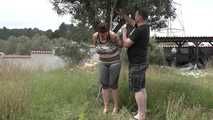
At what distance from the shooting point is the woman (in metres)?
7.62

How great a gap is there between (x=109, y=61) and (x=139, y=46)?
69 centimetres

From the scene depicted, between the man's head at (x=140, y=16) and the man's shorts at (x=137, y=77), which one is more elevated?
the man's head at (x=140, y=16)

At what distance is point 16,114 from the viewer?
7.05m

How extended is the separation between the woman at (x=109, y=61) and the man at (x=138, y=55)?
1.11ft

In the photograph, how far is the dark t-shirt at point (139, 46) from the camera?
7.19 m

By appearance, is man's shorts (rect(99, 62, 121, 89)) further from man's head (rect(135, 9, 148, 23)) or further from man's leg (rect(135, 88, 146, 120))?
man's head (rect(135, 9, 148, 23))

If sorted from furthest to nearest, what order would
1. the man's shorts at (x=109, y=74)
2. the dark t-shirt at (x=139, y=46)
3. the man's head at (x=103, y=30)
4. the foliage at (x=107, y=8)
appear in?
the foliage at (x=107, y=8) → the man's shorts at (x=109, y=74) → the man's head at (x=103, y=30) → the dark t-shirt at (x=139, y=46)

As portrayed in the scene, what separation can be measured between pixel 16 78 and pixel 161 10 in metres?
3.37

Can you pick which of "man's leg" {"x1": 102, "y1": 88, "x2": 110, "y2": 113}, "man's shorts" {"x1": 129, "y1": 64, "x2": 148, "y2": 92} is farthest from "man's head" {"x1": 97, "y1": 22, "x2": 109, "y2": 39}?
"man's leg" {"x1": 102, "y1": 88, "x2": 110, "y2": 113}

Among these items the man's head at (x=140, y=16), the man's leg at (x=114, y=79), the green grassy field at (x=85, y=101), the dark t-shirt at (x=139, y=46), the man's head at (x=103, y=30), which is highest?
the man's head at (x=140, y=16)

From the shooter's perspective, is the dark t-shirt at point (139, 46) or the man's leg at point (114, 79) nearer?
the dark t-shirt at point (139, 46)

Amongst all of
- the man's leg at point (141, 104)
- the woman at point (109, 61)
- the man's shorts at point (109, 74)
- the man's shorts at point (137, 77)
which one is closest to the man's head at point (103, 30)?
the woman at point (109, 61)

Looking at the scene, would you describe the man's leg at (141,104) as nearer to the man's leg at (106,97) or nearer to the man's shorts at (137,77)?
the man's shorts at (137,77)

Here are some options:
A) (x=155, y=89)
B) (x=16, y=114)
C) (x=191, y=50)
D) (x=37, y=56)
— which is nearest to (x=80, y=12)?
(x=155, y=89)
